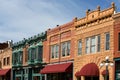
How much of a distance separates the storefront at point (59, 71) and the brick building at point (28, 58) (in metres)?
3.22

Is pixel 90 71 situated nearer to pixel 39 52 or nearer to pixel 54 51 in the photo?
pixel 54 51

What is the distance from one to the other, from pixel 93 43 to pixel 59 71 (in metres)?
7.32

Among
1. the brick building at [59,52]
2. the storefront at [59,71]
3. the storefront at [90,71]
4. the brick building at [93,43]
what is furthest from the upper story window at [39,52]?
the storefront at [90,71]

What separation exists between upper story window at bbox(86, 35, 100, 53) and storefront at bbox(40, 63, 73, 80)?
4276mm

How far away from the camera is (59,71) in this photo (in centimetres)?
4469

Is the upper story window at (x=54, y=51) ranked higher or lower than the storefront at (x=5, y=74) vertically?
higher

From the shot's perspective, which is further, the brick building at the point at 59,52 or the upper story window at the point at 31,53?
the upper story window at the point at 31,53

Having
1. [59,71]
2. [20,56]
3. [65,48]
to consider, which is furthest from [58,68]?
[20,56]

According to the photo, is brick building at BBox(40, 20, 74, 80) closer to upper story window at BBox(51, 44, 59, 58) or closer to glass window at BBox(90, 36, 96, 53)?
upper story window at BBox(51, 44, 59, 58)

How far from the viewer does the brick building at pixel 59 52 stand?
44647 millimetres

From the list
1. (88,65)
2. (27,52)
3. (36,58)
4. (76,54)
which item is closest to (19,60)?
(27,52)

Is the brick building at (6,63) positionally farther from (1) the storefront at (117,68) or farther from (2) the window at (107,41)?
(1) the storefront at (117,68)

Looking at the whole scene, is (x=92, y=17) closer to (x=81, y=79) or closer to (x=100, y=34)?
(x=100, y=34)

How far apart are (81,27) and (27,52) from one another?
2038 centimetres
